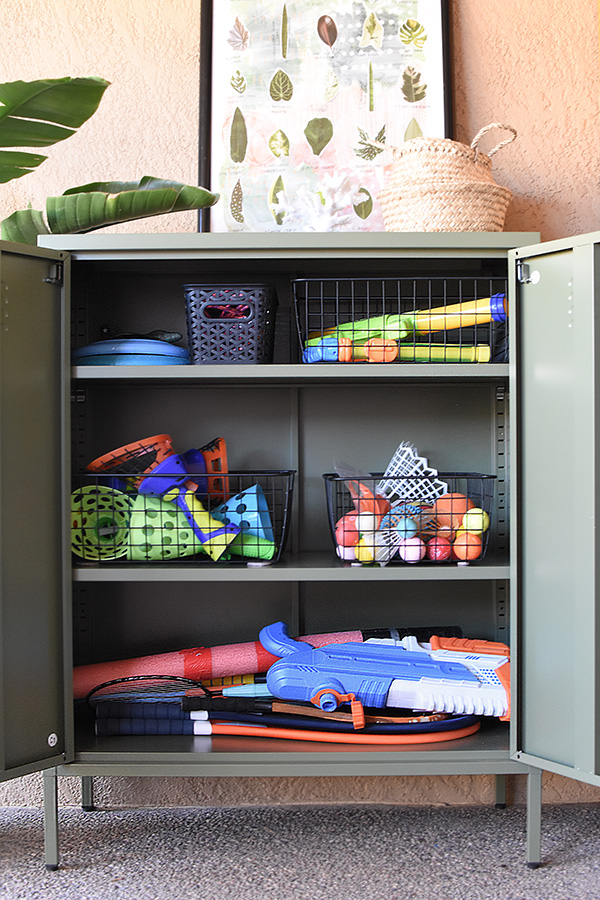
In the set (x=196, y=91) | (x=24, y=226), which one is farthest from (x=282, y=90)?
(x=24, y=226)

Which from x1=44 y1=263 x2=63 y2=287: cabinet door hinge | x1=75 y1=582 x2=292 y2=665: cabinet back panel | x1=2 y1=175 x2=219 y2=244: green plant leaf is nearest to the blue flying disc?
x1=44 y1=263 x2=63 y2=287: cabinet door hinge

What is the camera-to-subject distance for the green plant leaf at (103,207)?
1.77 metres

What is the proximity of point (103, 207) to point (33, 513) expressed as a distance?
2.42 ft

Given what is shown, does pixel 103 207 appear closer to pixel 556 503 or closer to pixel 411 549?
pixel 411 549

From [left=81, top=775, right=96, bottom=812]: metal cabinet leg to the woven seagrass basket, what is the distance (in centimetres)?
170

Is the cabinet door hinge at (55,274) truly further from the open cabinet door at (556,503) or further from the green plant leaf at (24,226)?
the open cabinet door at (556,503)

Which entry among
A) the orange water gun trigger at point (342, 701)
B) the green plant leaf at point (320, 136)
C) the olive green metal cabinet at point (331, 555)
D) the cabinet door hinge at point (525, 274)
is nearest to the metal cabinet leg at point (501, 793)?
the olive green metal cabinet at point (331, 555)

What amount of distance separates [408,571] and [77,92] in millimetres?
1328

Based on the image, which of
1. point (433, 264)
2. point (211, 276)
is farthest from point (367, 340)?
point (211, 276)

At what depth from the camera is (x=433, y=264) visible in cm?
189

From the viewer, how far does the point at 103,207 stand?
1.78 m

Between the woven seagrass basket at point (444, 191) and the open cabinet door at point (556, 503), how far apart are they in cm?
16

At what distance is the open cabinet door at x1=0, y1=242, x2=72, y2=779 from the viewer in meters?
1.63

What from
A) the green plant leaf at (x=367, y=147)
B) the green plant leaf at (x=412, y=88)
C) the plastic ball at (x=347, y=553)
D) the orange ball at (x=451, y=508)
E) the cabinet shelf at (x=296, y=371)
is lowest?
the plastic ball at (x=347, y=553)
